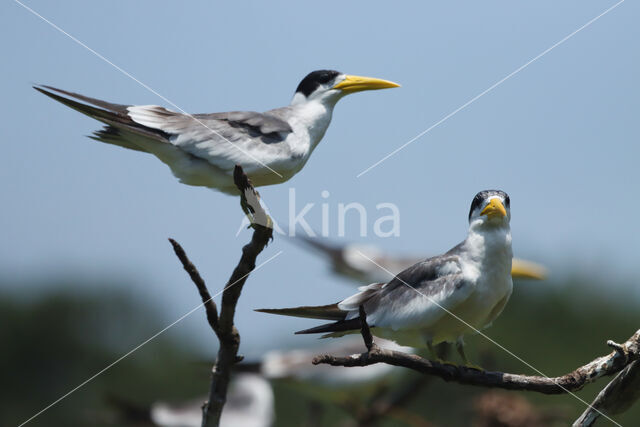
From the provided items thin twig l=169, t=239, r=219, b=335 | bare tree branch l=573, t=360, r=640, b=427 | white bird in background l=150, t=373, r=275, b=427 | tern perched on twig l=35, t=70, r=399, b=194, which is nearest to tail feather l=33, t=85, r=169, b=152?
tern perched on twig l=35, t=70, r=399, b=194

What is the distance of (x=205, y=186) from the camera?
196 inches

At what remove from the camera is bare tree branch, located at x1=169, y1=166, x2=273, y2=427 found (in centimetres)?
403

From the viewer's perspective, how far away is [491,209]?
3879 millimetres

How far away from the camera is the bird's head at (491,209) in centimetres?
388

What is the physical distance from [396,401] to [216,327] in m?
3.87

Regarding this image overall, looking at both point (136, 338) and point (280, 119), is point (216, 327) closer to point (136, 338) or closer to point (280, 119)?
point (280, 119)

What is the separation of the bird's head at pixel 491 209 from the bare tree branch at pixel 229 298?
1.04 meters

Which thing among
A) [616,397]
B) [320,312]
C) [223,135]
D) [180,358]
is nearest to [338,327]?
[320,312]

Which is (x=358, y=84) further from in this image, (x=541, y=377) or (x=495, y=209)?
(x=541, y=377)

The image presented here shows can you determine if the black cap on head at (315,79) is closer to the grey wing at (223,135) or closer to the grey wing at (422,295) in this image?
the grey wing at (223,135)

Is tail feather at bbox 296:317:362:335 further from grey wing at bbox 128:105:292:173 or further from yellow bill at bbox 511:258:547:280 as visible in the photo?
yellow bill at bbox 511:258:547:280

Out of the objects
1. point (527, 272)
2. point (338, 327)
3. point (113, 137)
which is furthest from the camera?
point (527, 272)

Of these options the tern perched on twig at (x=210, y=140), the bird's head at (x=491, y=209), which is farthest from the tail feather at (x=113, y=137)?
the bird's head at (x=491, y=209)

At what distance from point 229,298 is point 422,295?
0.96 metres
